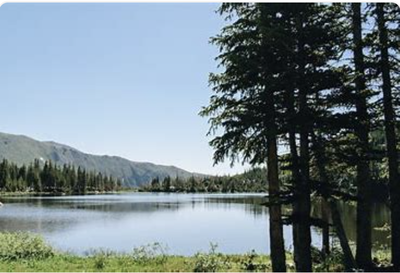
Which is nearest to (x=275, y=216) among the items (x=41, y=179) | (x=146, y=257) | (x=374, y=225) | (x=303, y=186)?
(x=303, y=186)

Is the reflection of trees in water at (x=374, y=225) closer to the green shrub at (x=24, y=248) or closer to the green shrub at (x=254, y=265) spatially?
the green shrub at (x=254, y=265)

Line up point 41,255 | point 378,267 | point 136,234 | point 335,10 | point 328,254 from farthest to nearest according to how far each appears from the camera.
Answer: point 136,234, point 41,255, point 328,254, point 335,10, point 378,267

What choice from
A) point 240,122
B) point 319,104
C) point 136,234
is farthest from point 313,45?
point 136,234

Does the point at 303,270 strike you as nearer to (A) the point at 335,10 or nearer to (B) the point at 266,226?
(A) the point at 335,10

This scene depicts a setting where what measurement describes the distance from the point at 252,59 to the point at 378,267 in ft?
24.9

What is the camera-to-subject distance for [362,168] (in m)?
14.9

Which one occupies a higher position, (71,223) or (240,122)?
(240,122)

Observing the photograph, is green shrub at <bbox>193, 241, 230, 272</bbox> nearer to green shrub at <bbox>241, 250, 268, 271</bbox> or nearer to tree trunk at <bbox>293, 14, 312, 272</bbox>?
green shrub at <bbox>241, 250, 268, 271</bbox>

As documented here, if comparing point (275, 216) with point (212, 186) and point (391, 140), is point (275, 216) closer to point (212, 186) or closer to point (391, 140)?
point (391, 140)

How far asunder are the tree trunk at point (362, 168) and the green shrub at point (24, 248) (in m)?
12.3

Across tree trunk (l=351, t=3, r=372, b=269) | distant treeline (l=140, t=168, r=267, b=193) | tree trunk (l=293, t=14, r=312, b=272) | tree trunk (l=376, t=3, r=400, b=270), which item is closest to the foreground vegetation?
tree trunk (l=351, t=3, r=372, b=269)

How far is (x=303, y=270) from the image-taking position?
43.3 ft

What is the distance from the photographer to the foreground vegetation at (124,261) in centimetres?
1571

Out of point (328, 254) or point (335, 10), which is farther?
point (328, 254)
